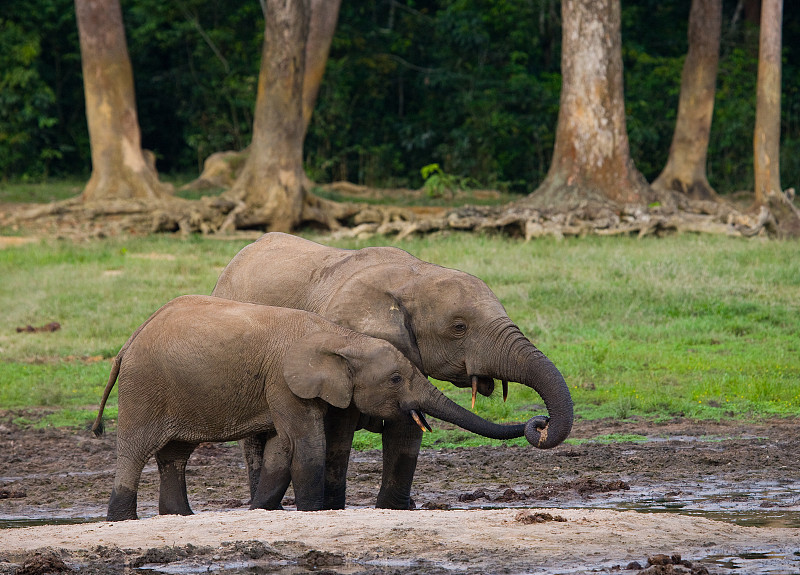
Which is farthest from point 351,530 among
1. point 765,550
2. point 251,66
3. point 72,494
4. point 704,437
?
point 251,66

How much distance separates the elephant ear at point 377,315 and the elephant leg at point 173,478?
1.25 m

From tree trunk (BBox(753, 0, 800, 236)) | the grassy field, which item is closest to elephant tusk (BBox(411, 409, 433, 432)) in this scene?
the grassy field

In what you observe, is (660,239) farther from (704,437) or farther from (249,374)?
(249,374)

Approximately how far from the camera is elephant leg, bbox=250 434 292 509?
7.04 m

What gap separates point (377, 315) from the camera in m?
7.27

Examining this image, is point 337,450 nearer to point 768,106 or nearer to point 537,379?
point 537,379

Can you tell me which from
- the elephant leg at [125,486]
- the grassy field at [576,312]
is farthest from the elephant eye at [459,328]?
the grassy field at [576,312]

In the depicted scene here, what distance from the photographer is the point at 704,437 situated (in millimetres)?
9719

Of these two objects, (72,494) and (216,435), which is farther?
(72,494)

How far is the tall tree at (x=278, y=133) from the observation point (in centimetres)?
2103

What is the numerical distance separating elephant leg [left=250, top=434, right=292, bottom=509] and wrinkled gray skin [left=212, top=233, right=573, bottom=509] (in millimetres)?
331

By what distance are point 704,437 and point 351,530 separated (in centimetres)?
446

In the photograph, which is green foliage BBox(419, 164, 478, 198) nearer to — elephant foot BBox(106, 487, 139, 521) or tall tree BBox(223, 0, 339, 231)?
tall tree BBox(223, 0, 339, 231)

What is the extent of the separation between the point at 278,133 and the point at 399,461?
47.6ft
